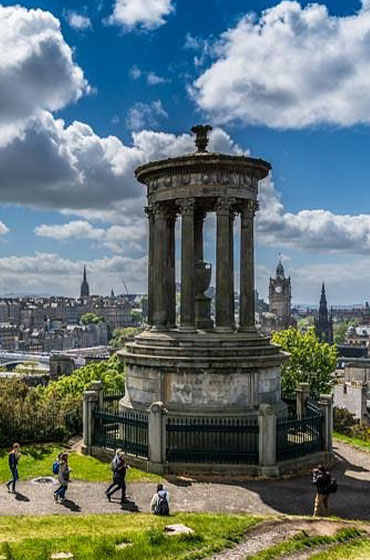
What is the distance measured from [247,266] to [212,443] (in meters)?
7.92

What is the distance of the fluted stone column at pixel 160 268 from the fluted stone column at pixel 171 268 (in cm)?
177

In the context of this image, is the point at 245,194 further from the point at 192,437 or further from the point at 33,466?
the point at 33,466

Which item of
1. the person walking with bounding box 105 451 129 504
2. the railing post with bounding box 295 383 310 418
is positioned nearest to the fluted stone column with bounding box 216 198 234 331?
the railing post with bounding box 295 383 310 418

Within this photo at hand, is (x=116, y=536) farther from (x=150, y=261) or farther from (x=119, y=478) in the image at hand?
(x=150, y=261)

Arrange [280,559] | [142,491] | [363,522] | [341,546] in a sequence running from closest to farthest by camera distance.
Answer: [280,559] → [341,546] → [363,522] → [142,491]

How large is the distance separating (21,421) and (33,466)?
12.8 feet

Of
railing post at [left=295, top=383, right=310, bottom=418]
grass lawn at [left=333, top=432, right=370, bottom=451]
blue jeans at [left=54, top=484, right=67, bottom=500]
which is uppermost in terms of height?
railing post at [left=295, top=383, right=310, bottom=418]

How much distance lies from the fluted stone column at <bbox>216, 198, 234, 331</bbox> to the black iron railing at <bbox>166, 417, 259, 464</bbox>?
4.69 metres

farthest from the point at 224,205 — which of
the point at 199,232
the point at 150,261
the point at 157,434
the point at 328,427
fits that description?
the point at 328,427

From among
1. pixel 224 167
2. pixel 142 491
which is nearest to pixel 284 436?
pixel 142 491

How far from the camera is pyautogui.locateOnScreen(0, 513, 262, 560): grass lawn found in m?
12.7

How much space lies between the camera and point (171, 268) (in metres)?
28.7

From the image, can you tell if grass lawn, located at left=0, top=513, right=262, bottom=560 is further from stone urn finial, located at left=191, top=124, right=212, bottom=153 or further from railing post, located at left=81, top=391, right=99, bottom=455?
stone urn finial, located at left=191, top=124, right=212, bottom=153

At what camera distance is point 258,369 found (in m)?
23.5
